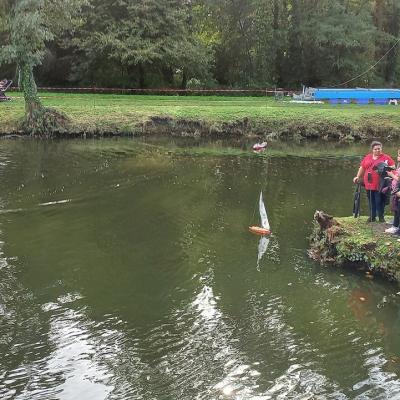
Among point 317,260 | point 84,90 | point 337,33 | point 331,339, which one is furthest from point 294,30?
point 331,339

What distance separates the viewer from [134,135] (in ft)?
95.7

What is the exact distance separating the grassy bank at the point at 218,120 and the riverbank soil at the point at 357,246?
19.3 m

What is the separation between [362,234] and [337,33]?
36.7 m

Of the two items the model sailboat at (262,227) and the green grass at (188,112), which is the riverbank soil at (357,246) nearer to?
the model sailboat at (262,227)

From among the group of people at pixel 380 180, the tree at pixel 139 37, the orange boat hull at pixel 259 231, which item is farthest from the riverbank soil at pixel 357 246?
the tree at pixel 139 37

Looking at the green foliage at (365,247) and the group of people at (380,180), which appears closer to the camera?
the green foliage at (365,247)

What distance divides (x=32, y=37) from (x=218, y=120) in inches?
414

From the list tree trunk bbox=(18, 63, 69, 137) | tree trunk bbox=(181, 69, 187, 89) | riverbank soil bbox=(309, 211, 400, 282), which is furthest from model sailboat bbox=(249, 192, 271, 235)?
tree trunk bbox=(181, 69, 187, 89)

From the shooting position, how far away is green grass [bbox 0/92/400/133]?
95.6 feet

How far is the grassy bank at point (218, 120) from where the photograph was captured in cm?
2920

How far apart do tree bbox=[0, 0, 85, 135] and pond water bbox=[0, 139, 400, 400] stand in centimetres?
1062

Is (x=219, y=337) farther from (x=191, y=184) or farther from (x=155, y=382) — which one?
(x=191, y=184)

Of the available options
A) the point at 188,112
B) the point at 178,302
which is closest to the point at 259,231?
the point at 178,302

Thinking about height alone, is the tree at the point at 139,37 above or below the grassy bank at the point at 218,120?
above
